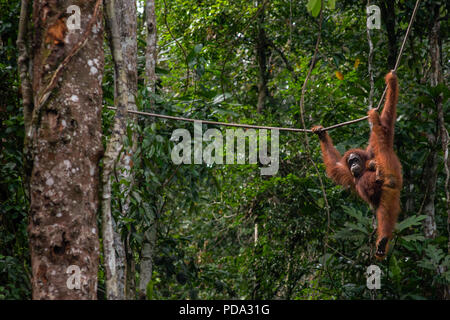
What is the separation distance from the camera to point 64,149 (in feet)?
6.53

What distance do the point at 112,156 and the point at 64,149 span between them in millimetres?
381

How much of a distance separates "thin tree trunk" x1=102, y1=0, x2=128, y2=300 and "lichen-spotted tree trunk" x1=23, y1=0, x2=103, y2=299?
0.16m

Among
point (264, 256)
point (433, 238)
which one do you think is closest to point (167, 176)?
point (264, 256)

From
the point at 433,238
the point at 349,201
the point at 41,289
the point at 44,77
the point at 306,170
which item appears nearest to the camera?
the point at 41,289

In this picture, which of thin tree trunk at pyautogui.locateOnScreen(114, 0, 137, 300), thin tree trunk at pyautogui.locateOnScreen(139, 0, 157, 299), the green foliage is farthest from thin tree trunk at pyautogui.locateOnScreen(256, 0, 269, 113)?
thin tree trunk at pyautogui.locateOnScreen(114, 0, 137, 300)

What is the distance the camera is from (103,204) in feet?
7.29

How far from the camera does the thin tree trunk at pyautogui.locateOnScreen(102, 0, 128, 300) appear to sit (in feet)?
7.16

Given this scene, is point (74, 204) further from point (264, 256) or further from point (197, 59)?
point (264, 256)

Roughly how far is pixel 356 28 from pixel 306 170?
227 centimetres

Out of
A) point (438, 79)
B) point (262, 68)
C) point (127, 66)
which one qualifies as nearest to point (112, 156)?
point (127, 66)

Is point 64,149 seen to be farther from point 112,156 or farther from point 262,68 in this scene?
point 262,68

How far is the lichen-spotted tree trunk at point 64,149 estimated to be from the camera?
1916 mm

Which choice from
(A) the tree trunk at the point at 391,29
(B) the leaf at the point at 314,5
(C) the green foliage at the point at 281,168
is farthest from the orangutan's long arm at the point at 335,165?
(B) the leaf at the point at 314,5
